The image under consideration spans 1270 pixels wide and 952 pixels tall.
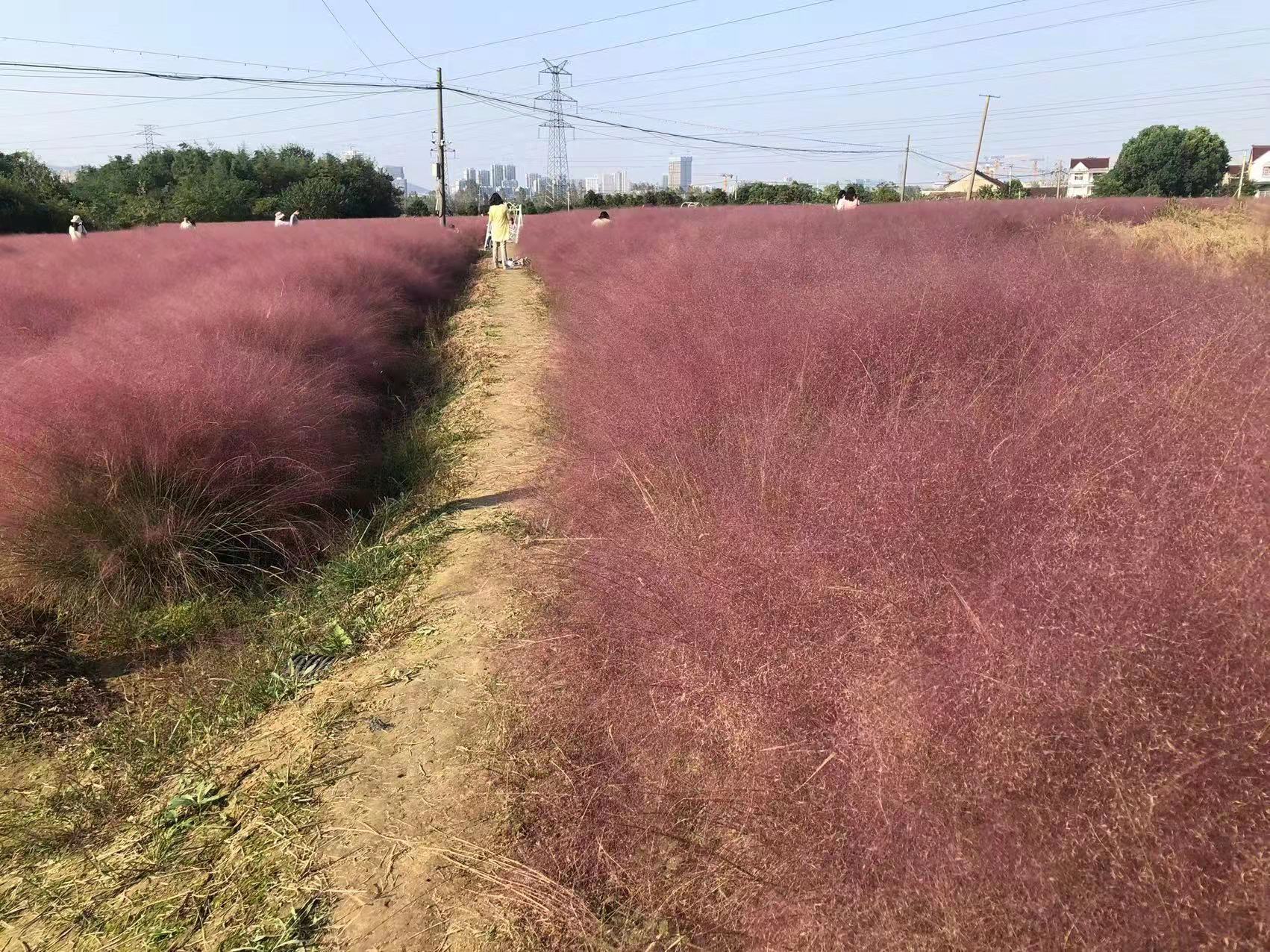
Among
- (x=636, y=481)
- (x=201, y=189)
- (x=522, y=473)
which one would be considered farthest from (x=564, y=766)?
(x=201, y=189)

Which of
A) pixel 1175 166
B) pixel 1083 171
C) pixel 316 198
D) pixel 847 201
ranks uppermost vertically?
pixel 1083 171

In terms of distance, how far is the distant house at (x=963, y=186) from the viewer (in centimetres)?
5511

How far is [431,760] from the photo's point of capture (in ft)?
7.65

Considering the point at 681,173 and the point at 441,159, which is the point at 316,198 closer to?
the point at 441,159

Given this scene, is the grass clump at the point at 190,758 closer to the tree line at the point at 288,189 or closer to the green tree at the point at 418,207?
the tree line at the point at 288,189

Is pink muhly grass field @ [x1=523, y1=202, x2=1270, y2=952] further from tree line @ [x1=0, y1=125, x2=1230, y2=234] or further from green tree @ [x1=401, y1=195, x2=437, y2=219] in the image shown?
green tree @ [x1=401, y1=195, x2=437, y2=219]

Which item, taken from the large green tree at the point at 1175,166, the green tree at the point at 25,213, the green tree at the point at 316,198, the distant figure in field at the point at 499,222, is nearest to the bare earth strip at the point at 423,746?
the distant figure in field at the point at 499,222

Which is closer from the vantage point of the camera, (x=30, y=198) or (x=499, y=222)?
(x=499, y=222)

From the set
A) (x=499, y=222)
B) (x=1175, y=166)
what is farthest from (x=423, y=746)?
(x=1175, y=166)

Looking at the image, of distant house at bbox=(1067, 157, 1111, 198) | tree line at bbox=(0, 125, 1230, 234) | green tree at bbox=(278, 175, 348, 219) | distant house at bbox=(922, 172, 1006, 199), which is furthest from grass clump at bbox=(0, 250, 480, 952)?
distant house at bbox=(1067, 157, 1111, 198)

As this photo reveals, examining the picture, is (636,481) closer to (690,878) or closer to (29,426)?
(690,878)

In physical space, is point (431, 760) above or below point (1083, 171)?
below

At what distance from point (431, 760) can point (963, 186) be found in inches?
3317

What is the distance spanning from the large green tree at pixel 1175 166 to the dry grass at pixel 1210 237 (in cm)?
5293
